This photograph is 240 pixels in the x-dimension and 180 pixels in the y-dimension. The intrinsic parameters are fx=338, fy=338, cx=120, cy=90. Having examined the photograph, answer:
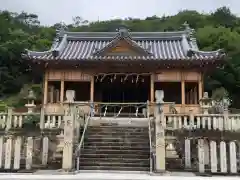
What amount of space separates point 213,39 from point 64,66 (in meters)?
36.4

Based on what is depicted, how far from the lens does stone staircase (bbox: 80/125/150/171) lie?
12047 mm

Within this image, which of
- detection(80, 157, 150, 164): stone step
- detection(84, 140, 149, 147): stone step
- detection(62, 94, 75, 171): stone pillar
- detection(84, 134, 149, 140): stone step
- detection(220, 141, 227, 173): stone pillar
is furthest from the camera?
detection(84, 134, 149, 140): stone step

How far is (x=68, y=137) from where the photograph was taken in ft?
38.6

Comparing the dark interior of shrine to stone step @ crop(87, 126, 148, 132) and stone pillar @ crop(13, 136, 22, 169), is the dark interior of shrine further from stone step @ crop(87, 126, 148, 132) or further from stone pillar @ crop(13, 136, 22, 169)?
stone pillar @ crop(13, 136, 22, 169)

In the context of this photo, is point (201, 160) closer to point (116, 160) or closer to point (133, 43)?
point (116, 160)

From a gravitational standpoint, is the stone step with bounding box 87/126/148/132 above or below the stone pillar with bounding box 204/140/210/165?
above

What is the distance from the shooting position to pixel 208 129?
44.5 ft

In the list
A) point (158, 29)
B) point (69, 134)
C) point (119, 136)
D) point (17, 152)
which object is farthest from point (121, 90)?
point (158, 29)

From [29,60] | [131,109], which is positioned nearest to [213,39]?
[131,109]

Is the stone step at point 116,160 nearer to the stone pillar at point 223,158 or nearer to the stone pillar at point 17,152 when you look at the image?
the stone pillar at point 17,152

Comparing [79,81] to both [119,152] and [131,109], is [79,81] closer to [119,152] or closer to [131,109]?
[131,109]

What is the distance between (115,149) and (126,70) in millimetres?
8636

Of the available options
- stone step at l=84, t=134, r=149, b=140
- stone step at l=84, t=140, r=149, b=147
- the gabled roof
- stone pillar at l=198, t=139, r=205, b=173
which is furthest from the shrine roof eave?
stone pillar at l=198, t=139, r=205, b=173

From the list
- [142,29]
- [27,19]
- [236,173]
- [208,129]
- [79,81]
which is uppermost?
[27,19]
